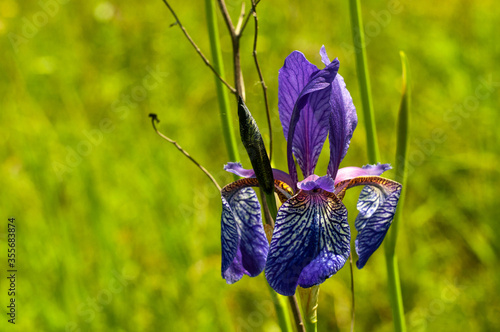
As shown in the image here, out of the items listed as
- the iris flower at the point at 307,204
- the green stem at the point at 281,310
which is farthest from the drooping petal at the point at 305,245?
the green stem at the point at 281,310

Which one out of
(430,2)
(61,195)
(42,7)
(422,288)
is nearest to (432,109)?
(422,288)

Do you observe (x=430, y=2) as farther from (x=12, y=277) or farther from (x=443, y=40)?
(x=12, y=277)

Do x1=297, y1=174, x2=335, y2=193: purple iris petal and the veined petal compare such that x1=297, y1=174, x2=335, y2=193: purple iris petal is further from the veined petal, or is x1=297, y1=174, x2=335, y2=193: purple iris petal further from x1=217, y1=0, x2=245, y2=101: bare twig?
x1=217, y1=0, x2=245, y2=101: bare twig

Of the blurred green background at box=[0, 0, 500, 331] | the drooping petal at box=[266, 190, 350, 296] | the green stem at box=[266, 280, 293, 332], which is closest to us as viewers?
the drooping petal at box=[266, 190, 350, 296]

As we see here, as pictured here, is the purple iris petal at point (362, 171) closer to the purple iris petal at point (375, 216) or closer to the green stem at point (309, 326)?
the purple iris petal at point (375, 216)

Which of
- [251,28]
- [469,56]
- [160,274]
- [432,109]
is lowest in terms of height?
[160,274]

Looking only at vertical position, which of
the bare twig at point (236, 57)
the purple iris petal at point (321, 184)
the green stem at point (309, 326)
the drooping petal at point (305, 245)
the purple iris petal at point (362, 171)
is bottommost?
the green stem at point (309, 326)

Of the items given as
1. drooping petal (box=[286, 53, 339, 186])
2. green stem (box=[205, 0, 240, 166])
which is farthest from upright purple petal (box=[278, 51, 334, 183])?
green stem (box=[205, 0, 240, 166])

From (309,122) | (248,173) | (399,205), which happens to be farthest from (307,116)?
(399,205)
